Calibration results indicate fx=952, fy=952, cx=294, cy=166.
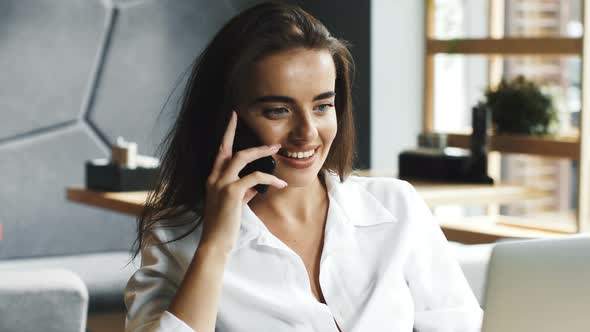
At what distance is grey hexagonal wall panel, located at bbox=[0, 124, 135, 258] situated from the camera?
4.83 m

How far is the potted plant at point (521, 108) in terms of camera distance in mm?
3721

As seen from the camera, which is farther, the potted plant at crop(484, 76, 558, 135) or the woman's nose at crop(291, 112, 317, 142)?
the potted plant at crop(484, 76, 558, 135)

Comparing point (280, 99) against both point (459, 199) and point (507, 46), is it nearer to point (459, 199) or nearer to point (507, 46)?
point (459, 199)

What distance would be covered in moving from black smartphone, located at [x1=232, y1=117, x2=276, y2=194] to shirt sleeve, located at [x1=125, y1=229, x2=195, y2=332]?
0.18 meters

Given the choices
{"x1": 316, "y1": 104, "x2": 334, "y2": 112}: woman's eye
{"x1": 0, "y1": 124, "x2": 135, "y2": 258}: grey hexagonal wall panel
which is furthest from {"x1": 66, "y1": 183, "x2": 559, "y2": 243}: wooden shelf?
{"x1": 316, "y1": 104, "x2": 334, "y2": 112}: woman's eye

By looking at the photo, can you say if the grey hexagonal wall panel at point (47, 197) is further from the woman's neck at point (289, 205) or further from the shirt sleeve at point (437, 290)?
the shirt sleeve at point (437, 290)

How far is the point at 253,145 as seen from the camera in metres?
1.55

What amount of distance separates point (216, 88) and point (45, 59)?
3.41 metres

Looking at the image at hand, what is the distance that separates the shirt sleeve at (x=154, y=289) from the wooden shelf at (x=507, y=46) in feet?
8.70

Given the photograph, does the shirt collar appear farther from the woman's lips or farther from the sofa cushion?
the sofa cushion

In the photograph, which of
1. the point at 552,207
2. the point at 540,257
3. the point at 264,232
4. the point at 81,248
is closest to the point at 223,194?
the point at 264,232

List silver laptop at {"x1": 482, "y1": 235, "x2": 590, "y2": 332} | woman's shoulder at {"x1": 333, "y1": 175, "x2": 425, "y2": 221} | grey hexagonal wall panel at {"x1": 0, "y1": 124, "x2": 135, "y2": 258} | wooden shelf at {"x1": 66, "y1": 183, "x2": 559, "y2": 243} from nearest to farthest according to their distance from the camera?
silver laptop at {"x1": 482, "y1": 235, "x2": 590, "y2": 332} < woman's shoulder at {"x1": 333, "y1": 175, "x2": 425, "y2": 221} < wooden shelf at {"x1": 66, "y1": 183, "x2": 559, "y2": 243} < grey hexagonal wall panel at {"x1": 0, "y1": 124, "x2": 135, "y2": 258}

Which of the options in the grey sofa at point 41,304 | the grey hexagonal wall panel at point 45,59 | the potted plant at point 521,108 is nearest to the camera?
the grey sofa at point 41,304

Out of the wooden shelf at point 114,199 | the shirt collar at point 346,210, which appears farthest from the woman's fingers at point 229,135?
the wooden shelf at point 114,199
